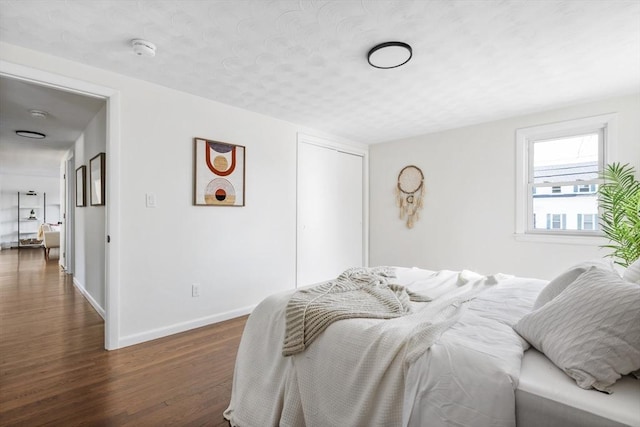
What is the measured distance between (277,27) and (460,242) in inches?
133

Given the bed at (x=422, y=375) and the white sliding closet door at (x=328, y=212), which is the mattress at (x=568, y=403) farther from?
the white sliding closet door at (x=328, y=212)

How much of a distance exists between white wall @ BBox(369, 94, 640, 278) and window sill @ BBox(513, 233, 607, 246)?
0.05 meters

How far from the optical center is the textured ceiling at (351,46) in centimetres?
176

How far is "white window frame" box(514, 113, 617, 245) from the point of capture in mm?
3100

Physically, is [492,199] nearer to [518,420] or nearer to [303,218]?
[303,218]

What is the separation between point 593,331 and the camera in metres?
0.98

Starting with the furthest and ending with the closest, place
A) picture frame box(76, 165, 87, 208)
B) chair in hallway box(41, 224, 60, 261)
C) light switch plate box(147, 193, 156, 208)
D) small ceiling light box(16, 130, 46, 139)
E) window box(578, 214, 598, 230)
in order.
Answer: chair in hallway box(41, 224, 60, 261) → small ceiling light box(16, 130, 46, 139) → picture frame box(76, 165, 87, 208) → window box(578, 214, 598, 230) → light switch plate box(147, 193, 156, 208)

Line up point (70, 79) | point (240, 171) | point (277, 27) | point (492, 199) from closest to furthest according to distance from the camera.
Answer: point (277, 27), point (70, 79), point (240, 171), point (492, 199)

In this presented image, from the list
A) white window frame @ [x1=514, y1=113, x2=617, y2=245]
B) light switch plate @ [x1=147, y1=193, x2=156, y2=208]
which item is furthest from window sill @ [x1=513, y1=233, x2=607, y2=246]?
light switch plate @ [x1=147, y1=193, x2=156, y2=208]

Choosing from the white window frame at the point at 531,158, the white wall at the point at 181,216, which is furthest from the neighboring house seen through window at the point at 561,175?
the white wall at the point at 181,216

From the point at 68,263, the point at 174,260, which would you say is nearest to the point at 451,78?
the point at 174,260

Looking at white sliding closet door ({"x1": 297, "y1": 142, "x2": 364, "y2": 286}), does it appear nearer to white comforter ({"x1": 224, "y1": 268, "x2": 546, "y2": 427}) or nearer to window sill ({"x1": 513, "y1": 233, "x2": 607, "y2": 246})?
window sill ({"x1": 513, "y1": 233, "x2": 607, "y2": 246})

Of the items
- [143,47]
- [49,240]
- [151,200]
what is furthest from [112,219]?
[49,240]

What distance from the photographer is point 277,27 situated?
1.93 m
